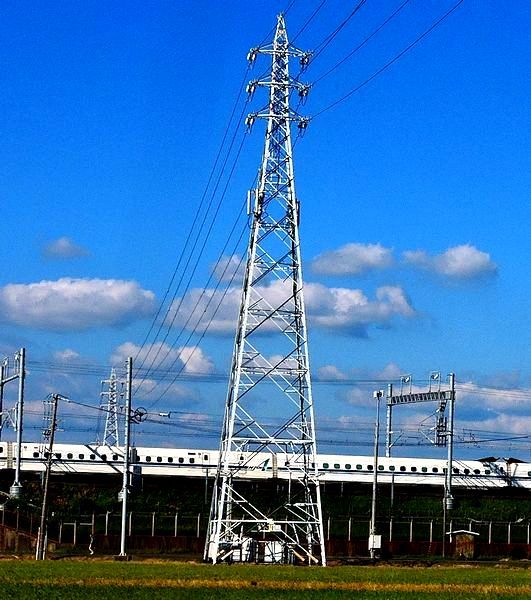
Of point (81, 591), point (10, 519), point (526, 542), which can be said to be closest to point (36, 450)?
point (10, 519)

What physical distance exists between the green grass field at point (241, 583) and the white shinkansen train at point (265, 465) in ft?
139

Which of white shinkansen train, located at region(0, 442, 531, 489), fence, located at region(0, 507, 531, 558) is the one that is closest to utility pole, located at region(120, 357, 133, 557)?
fence, located at region(0, 507, 531, 558)

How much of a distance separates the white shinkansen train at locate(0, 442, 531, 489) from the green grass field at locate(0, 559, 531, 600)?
42.4m

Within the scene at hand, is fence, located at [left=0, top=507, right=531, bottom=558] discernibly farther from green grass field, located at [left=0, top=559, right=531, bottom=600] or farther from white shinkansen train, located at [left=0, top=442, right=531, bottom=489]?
green grass field, located at [left=0, top=559, right=531, bottom=600]

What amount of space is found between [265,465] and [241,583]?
57087 millimetres

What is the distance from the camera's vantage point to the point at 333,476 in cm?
10725

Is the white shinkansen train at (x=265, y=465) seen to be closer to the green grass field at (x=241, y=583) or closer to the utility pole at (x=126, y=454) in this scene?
the utility pole at (x=126, y=454)

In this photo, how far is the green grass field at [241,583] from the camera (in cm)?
3631

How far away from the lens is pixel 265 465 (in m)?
98.6

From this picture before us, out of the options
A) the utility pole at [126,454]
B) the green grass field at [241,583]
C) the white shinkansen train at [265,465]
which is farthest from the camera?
the white shinkansen train at [265,465]

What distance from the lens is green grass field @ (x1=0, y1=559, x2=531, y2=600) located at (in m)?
36.3

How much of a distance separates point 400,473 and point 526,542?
2925 centimetres

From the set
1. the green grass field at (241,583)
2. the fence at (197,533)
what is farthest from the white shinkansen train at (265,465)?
the green grass field at (241,583)

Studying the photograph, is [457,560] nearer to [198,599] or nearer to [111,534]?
[111,534]
